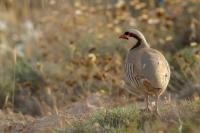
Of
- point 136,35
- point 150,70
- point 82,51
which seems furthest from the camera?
point 82,51

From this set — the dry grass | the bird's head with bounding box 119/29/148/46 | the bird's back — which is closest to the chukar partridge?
the bird's back

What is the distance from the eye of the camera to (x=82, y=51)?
1142cm

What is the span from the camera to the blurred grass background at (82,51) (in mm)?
9664

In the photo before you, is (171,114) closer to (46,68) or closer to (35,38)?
(46,68)

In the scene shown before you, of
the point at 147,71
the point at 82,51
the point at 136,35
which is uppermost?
the point at 82,51

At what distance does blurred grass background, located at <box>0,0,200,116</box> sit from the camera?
31.7 ft

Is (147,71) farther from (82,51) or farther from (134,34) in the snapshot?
(82,51)

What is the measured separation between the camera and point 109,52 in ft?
36.7

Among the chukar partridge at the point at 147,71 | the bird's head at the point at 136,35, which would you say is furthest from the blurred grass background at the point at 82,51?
the chukar partridge at the point at 147,71

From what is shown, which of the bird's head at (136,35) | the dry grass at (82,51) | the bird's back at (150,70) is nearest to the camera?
the bird's back at (150,70)

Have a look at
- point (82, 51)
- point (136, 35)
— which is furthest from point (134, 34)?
point (82, 51)

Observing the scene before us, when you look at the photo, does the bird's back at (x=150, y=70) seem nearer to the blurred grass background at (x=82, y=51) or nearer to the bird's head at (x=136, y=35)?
the bird's head at (x=136, y=35)

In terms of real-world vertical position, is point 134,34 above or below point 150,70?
above

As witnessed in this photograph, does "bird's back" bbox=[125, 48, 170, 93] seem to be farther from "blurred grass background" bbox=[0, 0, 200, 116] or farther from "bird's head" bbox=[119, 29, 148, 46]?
"blurred grass background" bbox=[0, 0, 200, 116]
